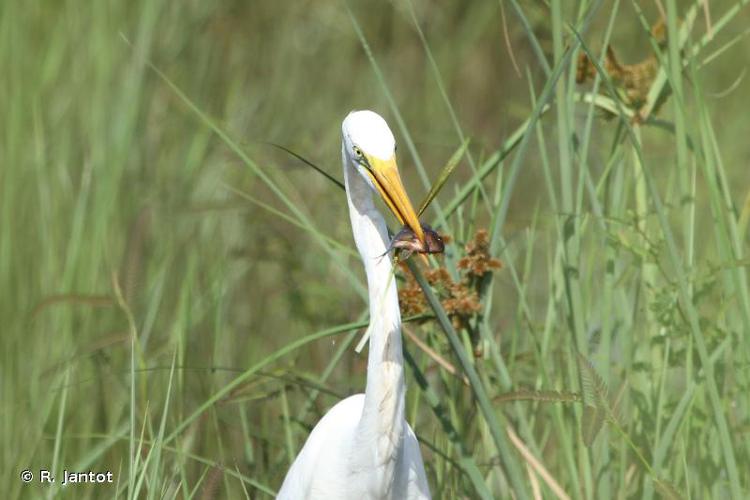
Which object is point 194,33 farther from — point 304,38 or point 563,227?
point 563,227

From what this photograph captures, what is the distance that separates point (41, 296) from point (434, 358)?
122cm

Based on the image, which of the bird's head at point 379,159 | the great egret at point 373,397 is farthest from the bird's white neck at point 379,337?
the bird's head at point 379,159

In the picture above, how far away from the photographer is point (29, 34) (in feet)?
12.3

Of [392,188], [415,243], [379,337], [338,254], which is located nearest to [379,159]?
[392,188]

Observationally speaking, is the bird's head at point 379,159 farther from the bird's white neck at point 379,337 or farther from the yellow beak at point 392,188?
the bird's white neck at point 379,337

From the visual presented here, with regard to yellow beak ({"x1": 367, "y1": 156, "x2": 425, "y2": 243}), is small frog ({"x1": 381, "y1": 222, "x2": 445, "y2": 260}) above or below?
below

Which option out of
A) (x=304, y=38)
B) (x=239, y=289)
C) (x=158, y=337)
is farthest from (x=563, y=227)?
(x=304, y=38)

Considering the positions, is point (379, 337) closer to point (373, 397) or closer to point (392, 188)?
point (373, 397)

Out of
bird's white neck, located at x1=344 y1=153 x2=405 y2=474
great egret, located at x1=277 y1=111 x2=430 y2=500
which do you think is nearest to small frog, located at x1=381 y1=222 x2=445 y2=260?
great egret, located at x1=277 y1=111 x2=430 y2=500

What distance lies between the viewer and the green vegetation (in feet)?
7.06

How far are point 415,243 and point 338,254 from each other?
0.83 metres

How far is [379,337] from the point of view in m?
1.97

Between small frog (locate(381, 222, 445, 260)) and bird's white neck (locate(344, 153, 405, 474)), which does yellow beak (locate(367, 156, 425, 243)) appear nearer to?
small frog (locate(381, 222, 445, 260))

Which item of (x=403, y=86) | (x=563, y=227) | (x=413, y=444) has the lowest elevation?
(x=413, y=444)
